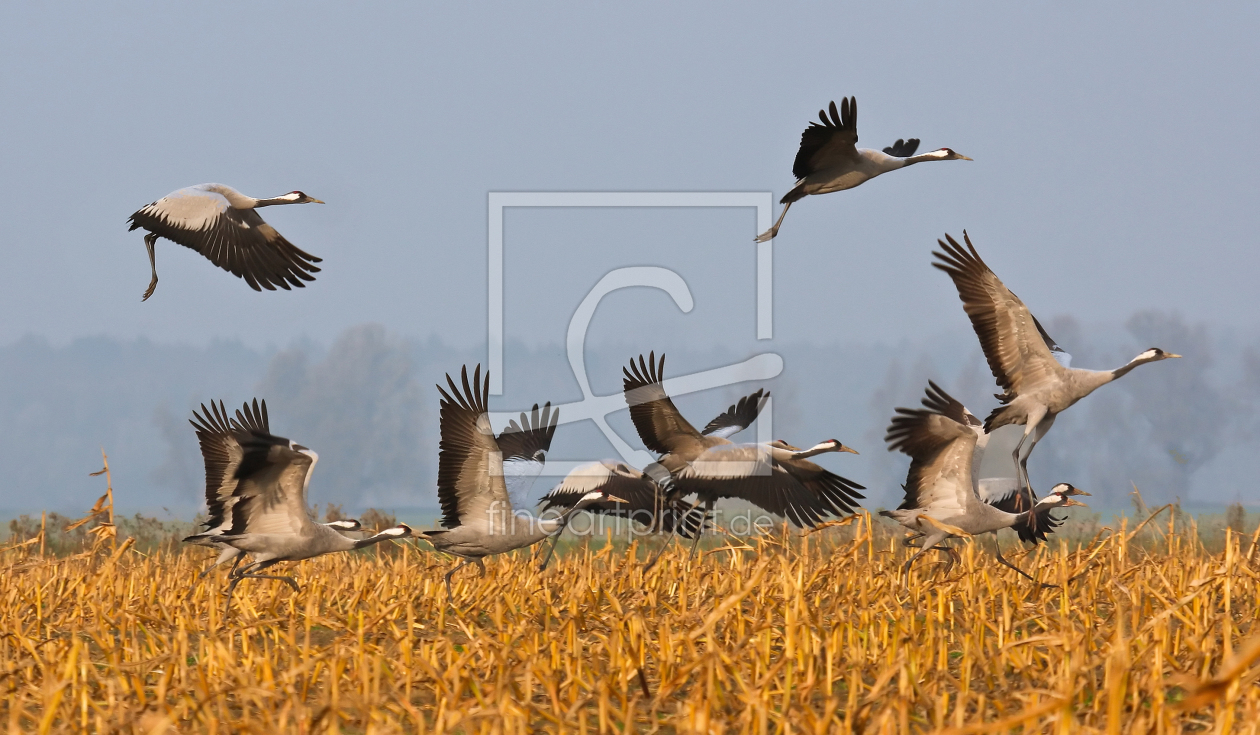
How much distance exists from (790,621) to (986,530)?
12.3 ft

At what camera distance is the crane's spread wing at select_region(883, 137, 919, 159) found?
1244 centimetres

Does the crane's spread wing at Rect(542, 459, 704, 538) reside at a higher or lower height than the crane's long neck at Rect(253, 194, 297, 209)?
lower

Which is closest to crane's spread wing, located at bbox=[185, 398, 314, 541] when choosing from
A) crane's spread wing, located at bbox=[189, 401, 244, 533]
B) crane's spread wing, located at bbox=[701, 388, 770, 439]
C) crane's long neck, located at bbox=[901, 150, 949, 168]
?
crane's spread wing, located at bbox=[189, 401, 244, 533]

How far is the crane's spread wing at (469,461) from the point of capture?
928 cm

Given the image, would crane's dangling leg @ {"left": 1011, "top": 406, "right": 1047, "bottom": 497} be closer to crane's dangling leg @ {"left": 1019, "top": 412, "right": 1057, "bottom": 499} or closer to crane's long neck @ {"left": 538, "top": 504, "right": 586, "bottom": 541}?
crane's dangling leg @ {"left": 1019, "top": 412, "right": 1057, "bottom": 499}

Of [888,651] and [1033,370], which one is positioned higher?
[1033,370]

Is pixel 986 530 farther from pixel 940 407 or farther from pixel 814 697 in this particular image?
pixel 814 697

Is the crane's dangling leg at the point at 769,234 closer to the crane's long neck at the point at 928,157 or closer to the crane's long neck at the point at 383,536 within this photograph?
the crane's long neck at the point at 928,157

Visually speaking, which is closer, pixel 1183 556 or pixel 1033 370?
pixel 1033 370

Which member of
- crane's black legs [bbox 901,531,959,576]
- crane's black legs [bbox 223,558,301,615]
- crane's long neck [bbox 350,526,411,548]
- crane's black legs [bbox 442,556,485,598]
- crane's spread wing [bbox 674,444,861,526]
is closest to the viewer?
crane's black legs [bbox 223,558,301,615]

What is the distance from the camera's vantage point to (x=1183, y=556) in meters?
10.5

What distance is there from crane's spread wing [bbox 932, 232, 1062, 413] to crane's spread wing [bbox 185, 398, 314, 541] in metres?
5.25

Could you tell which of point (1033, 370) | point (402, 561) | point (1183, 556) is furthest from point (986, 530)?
point (402, 561)

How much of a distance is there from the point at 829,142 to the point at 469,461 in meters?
4.24
